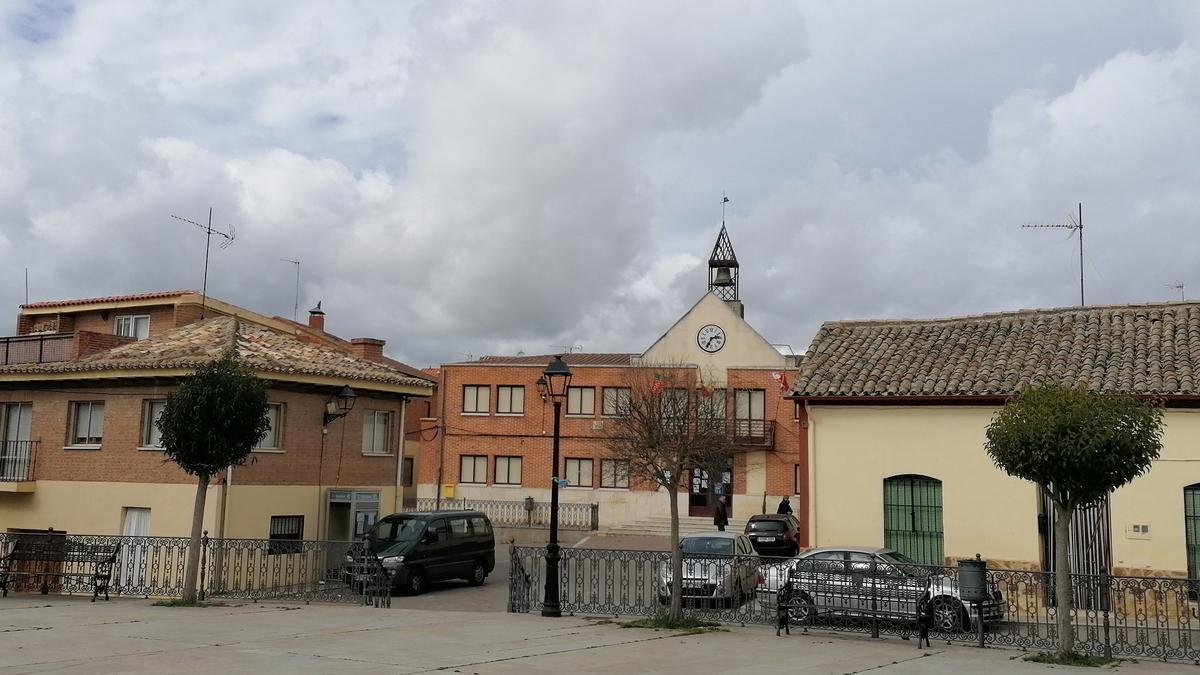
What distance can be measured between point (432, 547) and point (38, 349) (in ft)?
38.2

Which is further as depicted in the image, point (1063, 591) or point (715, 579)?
point (715, 579)

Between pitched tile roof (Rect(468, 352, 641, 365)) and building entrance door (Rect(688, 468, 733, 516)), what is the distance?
586cm

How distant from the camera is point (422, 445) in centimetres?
4547

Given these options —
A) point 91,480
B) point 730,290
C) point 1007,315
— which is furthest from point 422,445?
point 1007,315

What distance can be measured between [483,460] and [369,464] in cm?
1830

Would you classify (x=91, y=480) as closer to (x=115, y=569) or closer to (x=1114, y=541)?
(x=115, y=569)

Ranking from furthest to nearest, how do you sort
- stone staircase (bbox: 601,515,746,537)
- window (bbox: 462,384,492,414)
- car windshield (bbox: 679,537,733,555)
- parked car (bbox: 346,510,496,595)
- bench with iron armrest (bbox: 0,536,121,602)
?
window (bbox: 462,384,492,414) → stone staircase (bbox: 601,515,746,537) → parked car (bbox: 346,510,496,595) → car windshield (bbox: 679,537,733,555) → bench with iron armrest (bbox: 0,536,121,602)

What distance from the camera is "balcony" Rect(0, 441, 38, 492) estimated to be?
23625mm

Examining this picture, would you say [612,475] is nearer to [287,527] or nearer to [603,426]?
[603,426]

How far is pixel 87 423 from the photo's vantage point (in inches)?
934

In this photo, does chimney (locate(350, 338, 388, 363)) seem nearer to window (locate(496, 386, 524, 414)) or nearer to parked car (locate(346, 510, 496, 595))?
parked car (locate(346, 510, 496, 595))

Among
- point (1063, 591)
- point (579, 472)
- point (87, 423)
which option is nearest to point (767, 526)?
point (579, 472)

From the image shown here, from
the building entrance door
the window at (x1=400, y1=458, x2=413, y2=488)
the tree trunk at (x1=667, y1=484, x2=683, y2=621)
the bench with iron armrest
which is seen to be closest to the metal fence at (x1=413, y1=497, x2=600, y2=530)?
the building entrance door

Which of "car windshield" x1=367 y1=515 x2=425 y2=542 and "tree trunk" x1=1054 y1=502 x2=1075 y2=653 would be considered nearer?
"tree trunk" x1=1054 y1=502 x2=1075 y2=653
